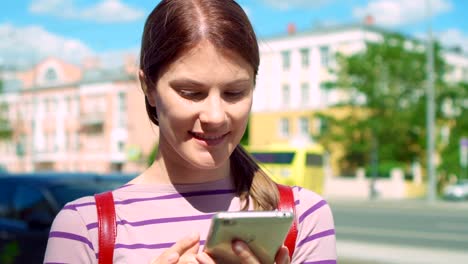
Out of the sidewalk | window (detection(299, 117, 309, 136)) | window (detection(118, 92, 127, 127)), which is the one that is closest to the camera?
the sidewalk

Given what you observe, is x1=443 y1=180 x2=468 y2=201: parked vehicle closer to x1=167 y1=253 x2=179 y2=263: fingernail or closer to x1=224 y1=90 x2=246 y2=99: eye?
x1=224 y1=90 x2=246 y2=99: eye

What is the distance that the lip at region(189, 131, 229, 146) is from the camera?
148 cm

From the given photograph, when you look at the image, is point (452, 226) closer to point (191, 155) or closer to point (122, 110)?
point (191, 155)

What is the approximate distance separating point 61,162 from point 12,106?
296 inches

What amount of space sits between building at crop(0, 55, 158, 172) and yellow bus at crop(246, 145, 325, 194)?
4270 cm

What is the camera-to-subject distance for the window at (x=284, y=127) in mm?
54531

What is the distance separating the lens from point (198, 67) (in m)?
1.46

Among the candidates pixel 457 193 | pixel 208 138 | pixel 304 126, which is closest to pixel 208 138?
pixel 208 138

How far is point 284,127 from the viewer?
180 ft

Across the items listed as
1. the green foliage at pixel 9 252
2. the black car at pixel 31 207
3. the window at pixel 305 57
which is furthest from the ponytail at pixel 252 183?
the window at pixel 305 57

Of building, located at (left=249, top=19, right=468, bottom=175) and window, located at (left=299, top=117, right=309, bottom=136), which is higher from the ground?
building, located at (left=249, top=19, right=468, bottom=175)

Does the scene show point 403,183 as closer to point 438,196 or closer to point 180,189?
point 438,196

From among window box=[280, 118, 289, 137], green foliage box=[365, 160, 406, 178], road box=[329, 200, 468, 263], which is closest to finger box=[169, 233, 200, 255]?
road box=[329, 200, 468, 263]

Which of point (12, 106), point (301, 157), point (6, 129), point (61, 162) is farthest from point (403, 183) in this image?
point (12, 106)
